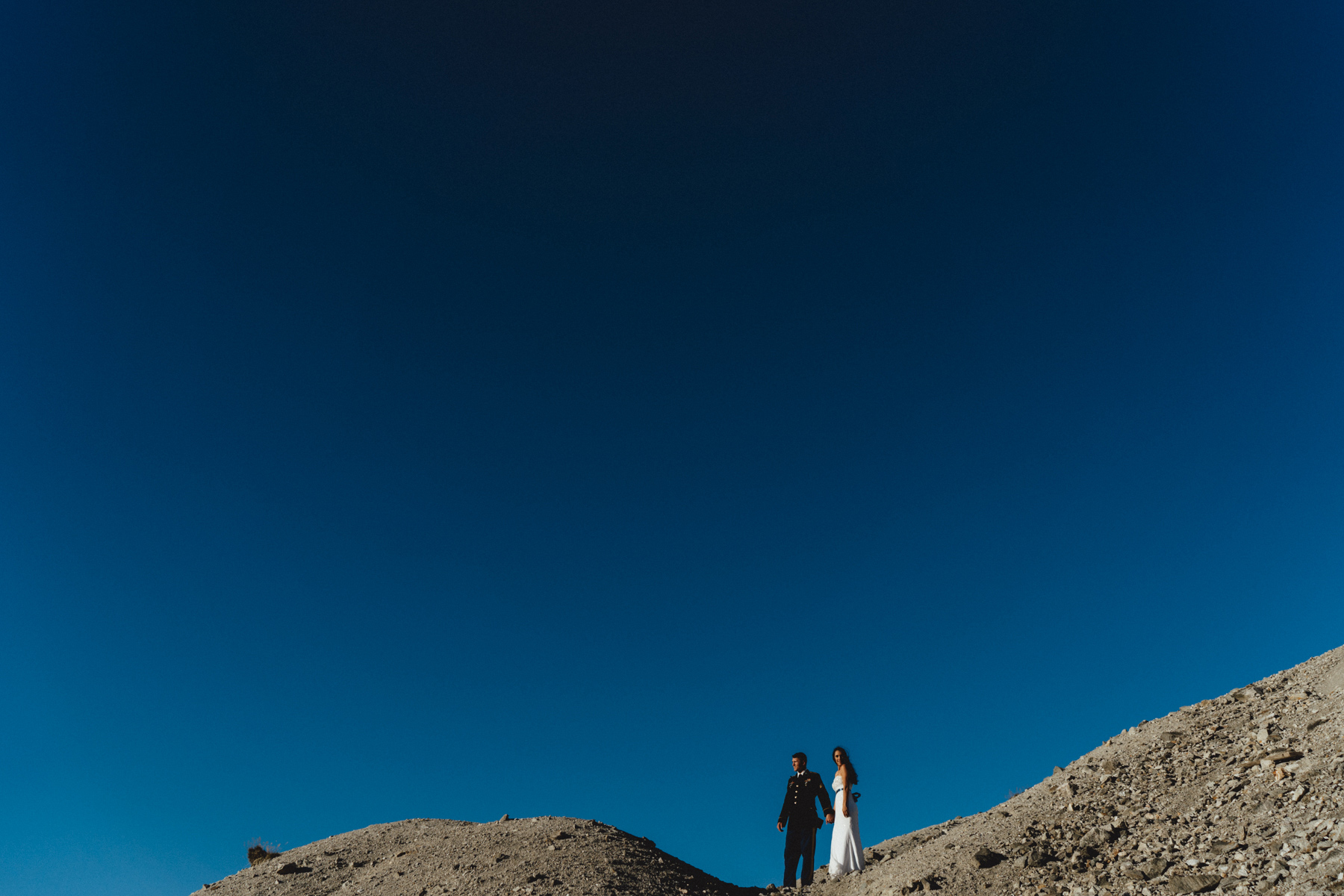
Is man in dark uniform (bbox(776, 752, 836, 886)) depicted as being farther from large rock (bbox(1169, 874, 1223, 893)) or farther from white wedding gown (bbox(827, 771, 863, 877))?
large rock (bbox(1169, 874, 1223, 893))

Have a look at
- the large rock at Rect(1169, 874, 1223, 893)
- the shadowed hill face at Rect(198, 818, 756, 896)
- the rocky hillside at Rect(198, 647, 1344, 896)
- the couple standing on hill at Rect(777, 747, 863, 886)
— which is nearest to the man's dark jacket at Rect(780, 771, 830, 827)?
the couple standing on hill at Rect(777, 747, 863, 886)

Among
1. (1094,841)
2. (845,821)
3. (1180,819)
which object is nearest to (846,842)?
(845,821)

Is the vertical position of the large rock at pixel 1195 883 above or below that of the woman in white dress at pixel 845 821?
below

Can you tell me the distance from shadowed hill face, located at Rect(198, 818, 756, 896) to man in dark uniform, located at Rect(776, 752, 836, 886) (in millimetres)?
1512

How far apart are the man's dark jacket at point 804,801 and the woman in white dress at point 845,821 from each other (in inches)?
12.0

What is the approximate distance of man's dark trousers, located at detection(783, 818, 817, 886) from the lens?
1631cm

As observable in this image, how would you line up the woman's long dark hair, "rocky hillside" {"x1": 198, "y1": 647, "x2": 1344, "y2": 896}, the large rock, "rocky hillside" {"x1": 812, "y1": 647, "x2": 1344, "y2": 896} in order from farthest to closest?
the woman's long dark hair
"rocky hillside" {"x1": 198, "y1": 647, "x2": 1344, "y2": 896}
"rocky hillside" {"x1": 812, "y1": 647, "x2": 1344, "y2": 896}
the large rock

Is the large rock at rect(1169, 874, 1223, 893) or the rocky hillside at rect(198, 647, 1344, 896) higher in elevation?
the rocky hillside at rect(198, 647, 1344, 896)

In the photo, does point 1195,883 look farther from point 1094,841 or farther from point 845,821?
point 845,821

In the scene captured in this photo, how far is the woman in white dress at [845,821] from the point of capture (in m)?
15.8

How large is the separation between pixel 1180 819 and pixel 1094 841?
56.8 inches

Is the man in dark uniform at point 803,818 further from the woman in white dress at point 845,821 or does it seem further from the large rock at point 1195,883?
the large rock at point 1195,883

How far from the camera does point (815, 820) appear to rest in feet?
53.5

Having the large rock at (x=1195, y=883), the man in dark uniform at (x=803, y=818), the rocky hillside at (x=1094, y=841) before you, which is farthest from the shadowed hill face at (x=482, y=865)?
the large rock at (x=1195, y=883)
